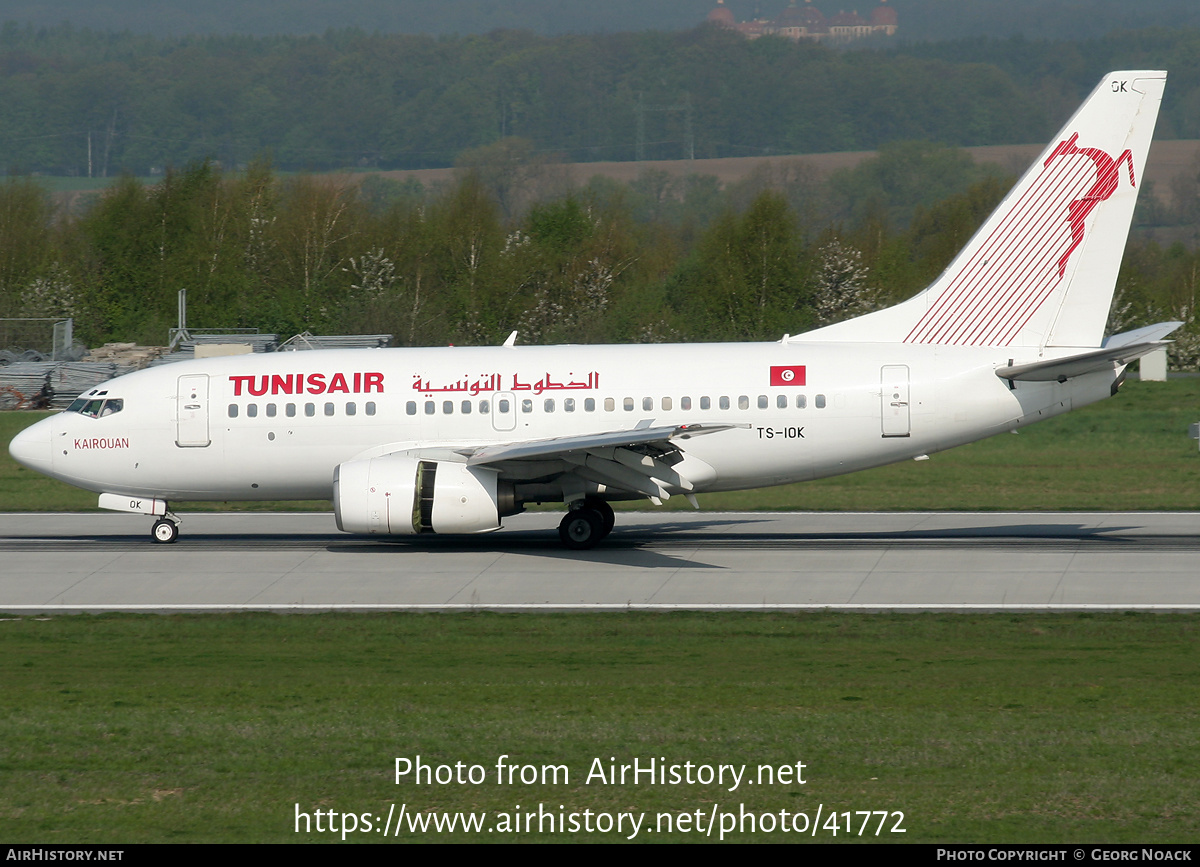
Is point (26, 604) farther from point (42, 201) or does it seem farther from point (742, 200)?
point (742, 200)

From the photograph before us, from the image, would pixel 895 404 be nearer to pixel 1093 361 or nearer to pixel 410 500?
pixel 1093 361

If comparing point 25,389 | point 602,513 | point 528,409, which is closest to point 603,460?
point 602,513

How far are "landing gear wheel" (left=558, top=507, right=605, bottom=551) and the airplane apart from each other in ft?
0.10

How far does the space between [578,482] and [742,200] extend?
14877cm

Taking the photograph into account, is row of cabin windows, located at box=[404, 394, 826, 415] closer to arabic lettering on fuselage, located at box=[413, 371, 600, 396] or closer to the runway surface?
arabic lettering on fuselage, located at box=[413, 371, 600, 396]

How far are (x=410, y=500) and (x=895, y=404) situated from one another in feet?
29.0

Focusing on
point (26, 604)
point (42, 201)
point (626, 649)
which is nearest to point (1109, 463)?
point (626, 649)

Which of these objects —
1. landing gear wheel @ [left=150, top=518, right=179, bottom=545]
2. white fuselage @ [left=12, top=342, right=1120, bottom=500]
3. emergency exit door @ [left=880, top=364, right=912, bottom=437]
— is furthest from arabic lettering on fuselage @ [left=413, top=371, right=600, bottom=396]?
landing gear wheel @ [left=150, top=518, right=179, bottom=545]

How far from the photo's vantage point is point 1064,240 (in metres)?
25.1

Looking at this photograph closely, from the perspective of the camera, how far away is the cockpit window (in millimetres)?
26422

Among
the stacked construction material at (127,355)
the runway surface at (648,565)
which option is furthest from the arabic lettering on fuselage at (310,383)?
the stacked construction material at (127,355)

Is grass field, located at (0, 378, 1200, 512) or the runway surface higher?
grass field, located at (0, 378, 1200, 512)

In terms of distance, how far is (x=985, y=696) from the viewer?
48.1 ft

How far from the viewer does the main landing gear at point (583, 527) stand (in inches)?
1000
